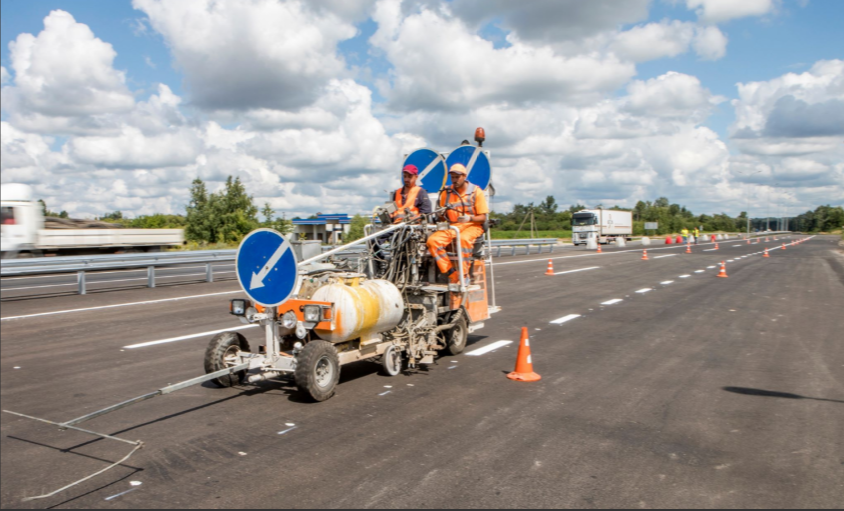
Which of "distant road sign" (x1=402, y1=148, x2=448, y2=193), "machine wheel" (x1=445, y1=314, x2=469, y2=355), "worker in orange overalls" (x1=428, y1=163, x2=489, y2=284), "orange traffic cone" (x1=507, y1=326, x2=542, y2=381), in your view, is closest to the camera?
"orange traffic cone" (x1=507, y1=326, x2=542, y2=381)

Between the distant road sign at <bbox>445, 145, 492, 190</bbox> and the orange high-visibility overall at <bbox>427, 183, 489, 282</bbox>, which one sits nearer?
the orange high-visibility overall at <bbox>427, 183, 489, 282</bbox>

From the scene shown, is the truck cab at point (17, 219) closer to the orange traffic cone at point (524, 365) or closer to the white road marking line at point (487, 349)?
the white road marking line at point (487, 349)

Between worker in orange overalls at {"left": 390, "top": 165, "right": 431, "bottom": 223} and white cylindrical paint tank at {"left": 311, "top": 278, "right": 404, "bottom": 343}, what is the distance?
1292mm

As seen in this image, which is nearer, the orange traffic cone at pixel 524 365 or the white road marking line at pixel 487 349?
the orange traffic cone at pixel 524 365

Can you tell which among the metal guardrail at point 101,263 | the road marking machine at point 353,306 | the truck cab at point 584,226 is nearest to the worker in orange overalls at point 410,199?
the road marking machine at point 353,306

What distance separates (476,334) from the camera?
1067 cm

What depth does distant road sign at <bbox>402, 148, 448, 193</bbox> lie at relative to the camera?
9008 mm

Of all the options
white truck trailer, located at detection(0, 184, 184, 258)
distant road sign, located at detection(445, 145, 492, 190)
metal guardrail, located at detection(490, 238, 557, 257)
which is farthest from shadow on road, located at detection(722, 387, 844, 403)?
metal guardrail, located at detection(490, 238, 557, 257)

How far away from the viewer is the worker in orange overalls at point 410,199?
8008 millimetres

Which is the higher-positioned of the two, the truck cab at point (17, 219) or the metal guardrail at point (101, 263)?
the truck cab at point (17, 219)

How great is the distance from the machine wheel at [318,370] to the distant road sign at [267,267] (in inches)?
22.1

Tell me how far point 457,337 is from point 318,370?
2964 mm

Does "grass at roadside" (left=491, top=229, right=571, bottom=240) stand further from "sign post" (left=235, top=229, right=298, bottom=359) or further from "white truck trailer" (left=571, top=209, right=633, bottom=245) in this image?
"sign post" (left=235, top=229, right=298, bottom=359)

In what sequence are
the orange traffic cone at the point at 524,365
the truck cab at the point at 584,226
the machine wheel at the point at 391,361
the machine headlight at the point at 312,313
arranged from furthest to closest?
the truck cab at the point at 584,226 → the orange traffic cone at the point at 524,365 → the machine wheel at the point at 391,361 → the machine headlight at the point at 312,313
